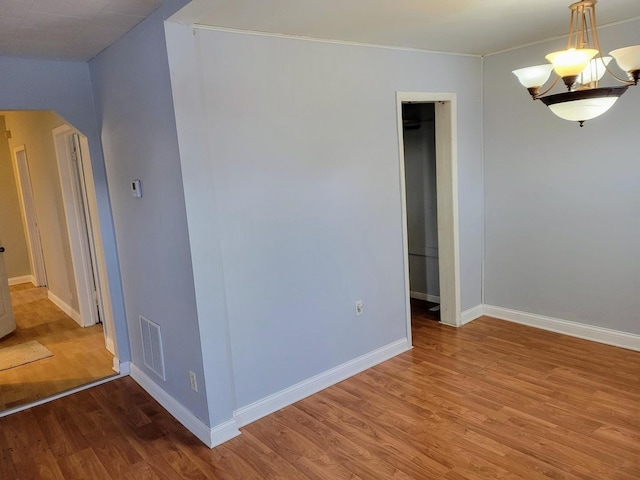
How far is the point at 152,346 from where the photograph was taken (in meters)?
3.27

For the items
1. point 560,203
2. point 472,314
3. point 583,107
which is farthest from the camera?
point 472,314

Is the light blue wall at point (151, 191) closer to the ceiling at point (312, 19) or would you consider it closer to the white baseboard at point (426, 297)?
the ceiling at point (312, 19)

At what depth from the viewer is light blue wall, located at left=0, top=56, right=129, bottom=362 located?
3.05 m

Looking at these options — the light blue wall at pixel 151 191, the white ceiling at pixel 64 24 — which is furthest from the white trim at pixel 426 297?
the white ceiling at pixel 64 24

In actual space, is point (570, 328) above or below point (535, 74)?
below

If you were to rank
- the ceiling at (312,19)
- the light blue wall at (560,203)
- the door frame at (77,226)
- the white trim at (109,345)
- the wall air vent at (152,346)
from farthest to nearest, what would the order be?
the door frame at (77,226) < the white trim at (109,345) < the light blue wall at (560,203) < the wall air vent at (152,346) < the ceiling at (312,19)

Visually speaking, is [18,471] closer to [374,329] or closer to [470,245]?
[374,329]

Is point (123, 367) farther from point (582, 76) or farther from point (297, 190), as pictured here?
point (582, 76)

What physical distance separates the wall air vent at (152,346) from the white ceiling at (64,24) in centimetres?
187

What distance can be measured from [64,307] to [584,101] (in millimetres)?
5789

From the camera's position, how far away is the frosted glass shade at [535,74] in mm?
2162

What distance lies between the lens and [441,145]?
414 centimetres

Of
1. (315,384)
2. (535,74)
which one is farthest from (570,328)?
(535,74)

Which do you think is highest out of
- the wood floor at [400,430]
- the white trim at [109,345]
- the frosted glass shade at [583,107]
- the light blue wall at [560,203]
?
the frosted glass shade at [583,107]
